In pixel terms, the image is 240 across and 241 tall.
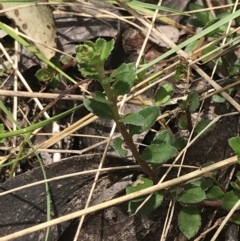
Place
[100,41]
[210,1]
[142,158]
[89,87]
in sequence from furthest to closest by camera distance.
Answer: [210,1]
[89,87]
[142,158]
[100,41]

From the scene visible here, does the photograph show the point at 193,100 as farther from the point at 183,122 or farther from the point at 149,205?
the point at 149,205

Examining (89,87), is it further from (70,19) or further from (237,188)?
(237,188)

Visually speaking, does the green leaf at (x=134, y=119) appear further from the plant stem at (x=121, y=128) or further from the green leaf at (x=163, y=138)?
the green leaf at (x=163, y=138)

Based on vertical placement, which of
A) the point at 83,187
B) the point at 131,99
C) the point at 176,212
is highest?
the point at 131,99

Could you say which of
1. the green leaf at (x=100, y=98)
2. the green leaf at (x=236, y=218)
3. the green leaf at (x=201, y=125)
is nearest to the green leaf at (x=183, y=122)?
the green leaf at (x=201, y=125)

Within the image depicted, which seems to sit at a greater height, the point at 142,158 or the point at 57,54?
the point at 57,54

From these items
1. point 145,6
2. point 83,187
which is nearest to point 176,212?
point 83,187

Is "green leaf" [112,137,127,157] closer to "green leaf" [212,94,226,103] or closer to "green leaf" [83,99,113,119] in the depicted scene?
"green leaf" [83,99,113,119]

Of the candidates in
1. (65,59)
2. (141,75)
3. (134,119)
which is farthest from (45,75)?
(134,119)
